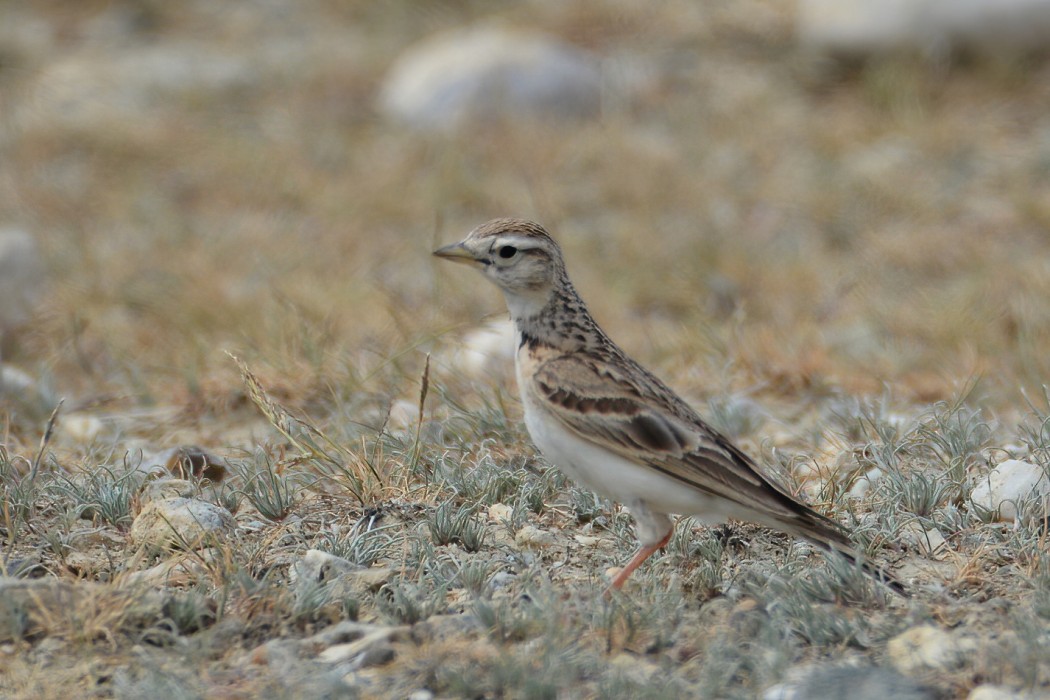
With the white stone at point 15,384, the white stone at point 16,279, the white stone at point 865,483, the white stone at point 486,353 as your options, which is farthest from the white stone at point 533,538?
the white stone at point 16,279

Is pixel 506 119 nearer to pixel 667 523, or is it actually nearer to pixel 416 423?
pixel 416 423

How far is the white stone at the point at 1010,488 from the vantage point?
482 centimetres

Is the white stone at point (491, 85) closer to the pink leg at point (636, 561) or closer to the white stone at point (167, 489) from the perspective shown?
the white stone at point (167, 489)

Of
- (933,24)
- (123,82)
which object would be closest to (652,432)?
(933,24)

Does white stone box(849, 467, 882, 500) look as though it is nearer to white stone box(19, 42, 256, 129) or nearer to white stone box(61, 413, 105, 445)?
white stone box(61, 413, 105, 445)

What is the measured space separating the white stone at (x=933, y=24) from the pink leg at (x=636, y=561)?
8.93m

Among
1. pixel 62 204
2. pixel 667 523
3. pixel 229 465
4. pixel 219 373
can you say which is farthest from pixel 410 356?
pixel 62 204

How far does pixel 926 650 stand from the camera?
388cm

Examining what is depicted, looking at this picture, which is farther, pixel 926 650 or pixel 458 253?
pixel 458 253

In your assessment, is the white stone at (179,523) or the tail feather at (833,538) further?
the white stone at (179,523)

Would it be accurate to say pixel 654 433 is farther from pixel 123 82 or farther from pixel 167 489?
pixel 123 82

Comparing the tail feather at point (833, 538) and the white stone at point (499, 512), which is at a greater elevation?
the tail feather at point (833, 538)

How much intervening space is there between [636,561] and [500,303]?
4271 mm

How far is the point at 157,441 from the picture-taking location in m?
6.52
